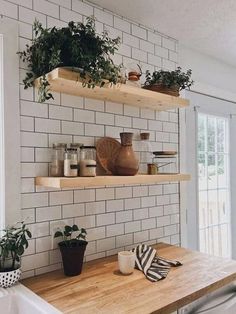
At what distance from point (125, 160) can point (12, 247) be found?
714 millimetres

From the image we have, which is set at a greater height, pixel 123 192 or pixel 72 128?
pixel 72 128

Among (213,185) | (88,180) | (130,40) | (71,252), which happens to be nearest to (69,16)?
(130,40)

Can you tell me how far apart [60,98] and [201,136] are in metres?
1.42

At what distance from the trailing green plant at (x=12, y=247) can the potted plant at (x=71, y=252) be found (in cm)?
21

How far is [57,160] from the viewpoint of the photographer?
5.01 ft

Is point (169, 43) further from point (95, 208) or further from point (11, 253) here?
point (11, 253)

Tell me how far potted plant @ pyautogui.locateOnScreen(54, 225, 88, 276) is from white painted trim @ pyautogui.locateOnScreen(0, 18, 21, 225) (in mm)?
261

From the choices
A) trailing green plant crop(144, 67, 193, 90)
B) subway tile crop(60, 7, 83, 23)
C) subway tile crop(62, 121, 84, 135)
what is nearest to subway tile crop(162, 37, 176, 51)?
trailing green plant crop(144, 67, 193, 90)

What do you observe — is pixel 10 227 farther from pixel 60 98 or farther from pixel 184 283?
pixel 184 283

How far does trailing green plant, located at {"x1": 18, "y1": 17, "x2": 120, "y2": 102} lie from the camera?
1357 millimetres

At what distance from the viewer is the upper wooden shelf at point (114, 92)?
135 cm

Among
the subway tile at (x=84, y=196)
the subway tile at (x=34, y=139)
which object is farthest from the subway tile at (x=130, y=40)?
the subway tile at (x=84, y=196)

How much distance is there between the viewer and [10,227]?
1.42 metres

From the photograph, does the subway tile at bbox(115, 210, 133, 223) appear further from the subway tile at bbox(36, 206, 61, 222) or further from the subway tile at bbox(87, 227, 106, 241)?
the subway tile at bbox(36, 206, 61, 222)
